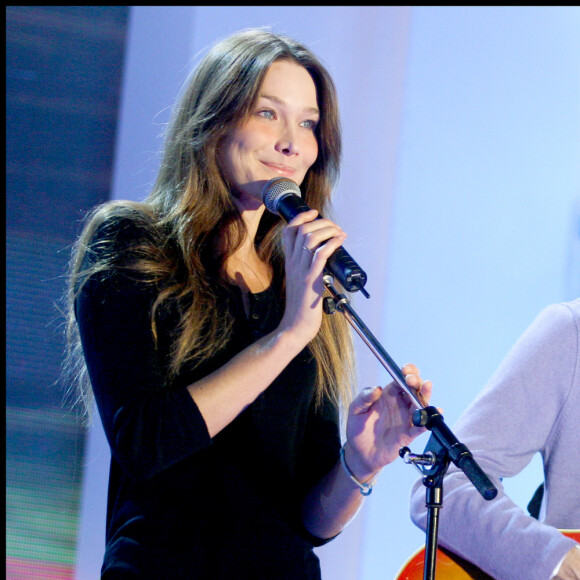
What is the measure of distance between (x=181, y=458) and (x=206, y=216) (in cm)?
49

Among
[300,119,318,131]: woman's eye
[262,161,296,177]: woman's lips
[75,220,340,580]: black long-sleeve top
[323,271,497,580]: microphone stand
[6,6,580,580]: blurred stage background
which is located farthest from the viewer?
[6,6,580,580]: blurred stage background

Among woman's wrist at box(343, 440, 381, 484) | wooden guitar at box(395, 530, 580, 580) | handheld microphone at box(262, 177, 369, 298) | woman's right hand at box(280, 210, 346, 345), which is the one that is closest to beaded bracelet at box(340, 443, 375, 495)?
woman's wrist at box(343, 440, 381, 484)

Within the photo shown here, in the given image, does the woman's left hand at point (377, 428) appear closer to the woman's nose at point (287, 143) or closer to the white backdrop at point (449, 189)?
the woman's nose at point (287, 143)

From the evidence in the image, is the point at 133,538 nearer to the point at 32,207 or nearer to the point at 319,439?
the point at 319,439

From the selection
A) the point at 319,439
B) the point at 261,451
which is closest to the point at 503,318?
the point at 319,439

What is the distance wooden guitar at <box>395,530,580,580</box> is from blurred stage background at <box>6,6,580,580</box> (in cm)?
113

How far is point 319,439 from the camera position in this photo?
143 centimetres

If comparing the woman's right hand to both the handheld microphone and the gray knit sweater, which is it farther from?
the gray knit sweater

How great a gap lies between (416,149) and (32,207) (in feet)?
3.92

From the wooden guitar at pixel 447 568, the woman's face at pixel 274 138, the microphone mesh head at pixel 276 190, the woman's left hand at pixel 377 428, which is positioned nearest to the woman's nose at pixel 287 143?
the woman's face at pixel 274 138

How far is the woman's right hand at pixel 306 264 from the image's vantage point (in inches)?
41.6

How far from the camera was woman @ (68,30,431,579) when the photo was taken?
1.16m

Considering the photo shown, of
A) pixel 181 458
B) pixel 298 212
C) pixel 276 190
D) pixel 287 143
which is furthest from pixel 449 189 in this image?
pixel 181 458

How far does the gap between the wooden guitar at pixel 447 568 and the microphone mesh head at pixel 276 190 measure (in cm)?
61
